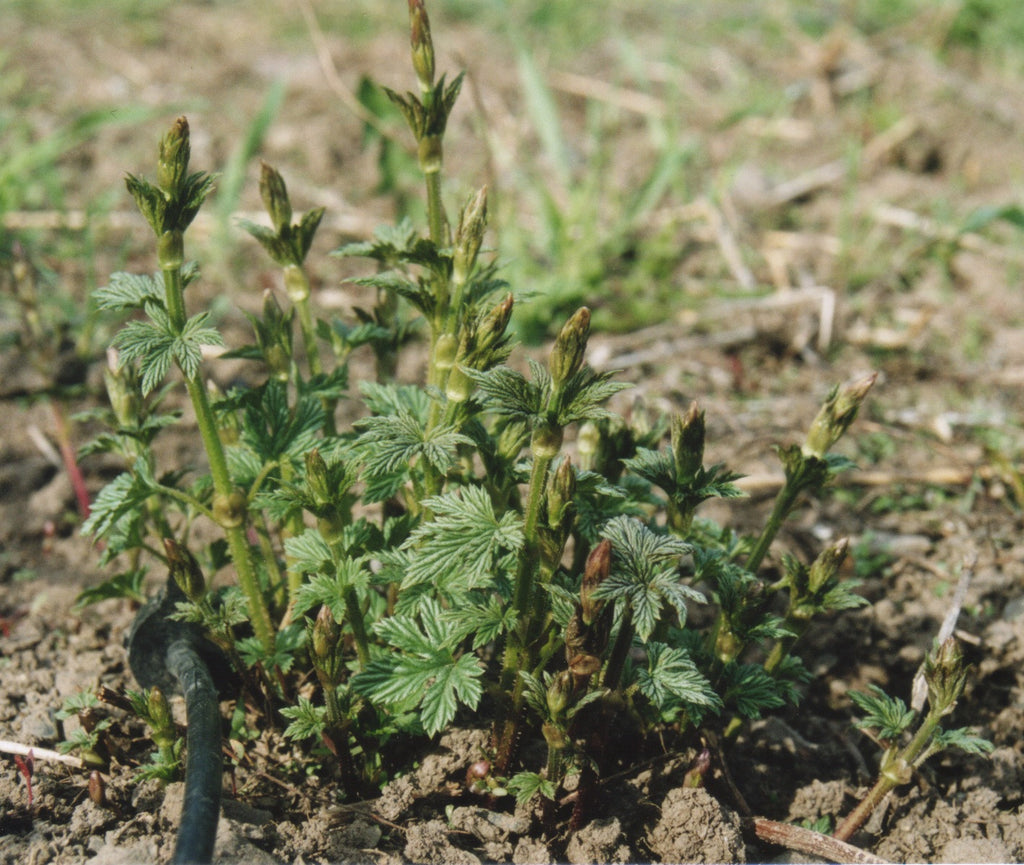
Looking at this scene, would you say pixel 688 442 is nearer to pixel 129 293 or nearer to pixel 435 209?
→ pixel 435 209

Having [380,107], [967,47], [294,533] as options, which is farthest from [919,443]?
[967,47]

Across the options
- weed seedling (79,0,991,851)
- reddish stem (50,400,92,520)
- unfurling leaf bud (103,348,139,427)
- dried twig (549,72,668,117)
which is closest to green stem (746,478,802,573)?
Answer: weed seedling (79,0,991,851)

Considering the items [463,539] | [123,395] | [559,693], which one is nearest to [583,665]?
[559,693]

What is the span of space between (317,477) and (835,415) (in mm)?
1079

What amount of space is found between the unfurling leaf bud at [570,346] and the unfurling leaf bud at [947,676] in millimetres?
966

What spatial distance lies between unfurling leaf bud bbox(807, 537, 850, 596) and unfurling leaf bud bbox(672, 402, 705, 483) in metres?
0.36

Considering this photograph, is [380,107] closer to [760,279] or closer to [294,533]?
[760,279]

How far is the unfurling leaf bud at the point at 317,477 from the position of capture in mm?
1877

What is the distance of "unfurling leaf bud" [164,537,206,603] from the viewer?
1.98 meters

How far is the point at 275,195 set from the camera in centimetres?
212

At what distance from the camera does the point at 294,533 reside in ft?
7.47

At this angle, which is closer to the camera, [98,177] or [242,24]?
[98,177]

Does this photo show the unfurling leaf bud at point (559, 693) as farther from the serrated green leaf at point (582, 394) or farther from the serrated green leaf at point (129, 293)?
the serrated green leaf at point (129, 293)

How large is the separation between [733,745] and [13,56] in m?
5.48
